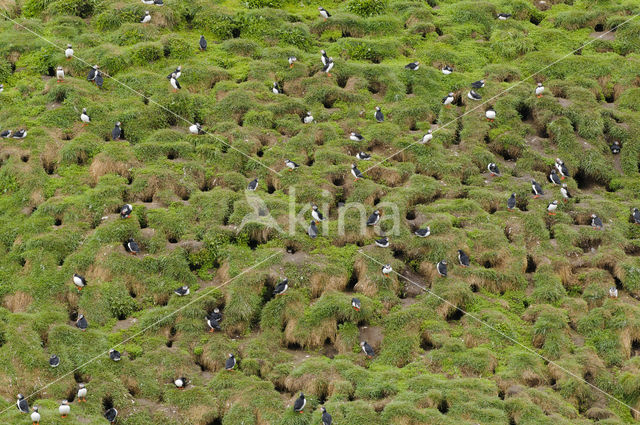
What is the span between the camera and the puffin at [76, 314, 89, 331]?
21.1m

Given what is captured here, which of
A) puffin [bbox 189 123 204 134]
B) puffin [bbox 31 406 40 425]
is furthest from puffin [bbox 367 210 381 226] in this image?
puffin [bbox 31 406 40 425]

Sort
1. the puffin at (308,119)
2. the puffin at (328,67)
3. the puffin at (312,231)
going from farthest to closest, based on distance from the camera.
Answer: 1. the puffin at (328,67)
2. the puffin at (308,119)
3. the puffin at (312,231)

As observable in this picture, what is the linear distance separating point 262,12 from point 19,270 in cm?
1520

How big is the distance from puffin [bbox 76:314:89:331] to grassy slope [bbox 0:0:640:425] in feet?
0.80

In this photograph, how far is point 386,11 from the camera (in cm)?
3375

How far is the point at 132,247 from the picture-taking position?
75.4 ft

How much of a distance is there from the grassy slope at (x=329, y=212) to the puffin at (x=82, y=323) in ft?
0.80

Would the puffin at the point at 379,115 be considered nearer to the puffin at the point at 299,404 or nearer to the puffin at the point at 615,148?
the puffin at the point at 615,148

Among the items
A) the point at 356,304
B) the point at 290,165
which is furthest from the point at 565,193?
the point at 290,165

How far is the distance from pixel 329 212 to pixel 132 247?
5914 millimetres

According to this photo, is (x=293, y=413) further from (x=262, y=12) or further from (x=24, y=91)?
(x=262, y=12)

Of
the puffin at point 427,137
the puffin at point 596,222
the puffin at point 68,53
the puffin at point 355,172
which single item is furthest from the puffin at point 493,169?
the puffin at point 68,53

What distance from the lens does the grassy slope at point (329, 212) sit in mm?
19969

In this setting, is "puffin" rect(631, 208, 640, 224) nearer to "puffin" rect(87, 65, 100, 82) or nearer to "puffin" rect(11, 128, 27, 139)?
"puffin" rect(87, 65, 100, 82)
